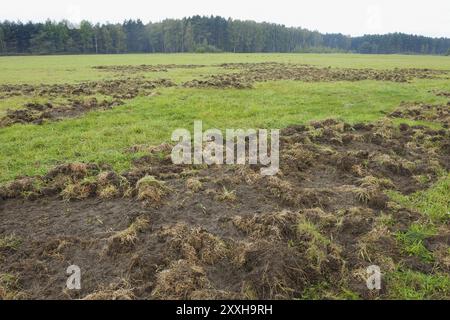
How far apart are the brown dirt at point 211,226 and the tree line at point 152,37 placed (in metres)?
114

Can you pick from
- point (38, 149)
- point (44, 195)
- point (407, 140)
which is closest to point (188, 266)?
point (44, 195)

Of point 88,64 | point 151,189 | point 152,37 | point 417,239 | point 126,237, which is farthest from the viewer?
point 152,37

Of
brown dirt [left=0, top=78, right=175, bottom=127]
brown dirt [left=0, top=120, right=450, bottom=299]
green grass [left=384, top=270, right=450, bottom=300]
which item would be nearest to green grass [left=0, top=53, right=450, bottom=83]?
brown dirt [left=0, top=78, right=175, bottom=127]

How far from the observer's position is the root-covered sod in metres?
6.19

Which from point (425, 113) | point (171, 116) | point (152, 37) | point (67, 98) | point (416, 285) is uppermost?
point (152, 37)

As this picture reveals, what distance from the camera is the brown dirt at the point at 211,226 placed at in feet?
20.3

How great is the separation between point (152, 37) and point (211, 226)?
141025mm

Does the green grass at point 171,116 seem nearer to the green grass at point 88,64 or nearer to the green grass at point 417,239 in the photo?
the green grass at point 417,239

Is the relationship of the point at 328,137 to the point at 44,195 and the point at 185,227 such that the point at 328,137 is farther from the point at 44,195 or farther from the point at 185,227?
the point at 44,195

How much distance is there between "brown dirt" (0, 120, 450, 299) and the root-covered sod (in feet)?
0.09

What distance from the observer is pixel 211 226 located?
7953mm

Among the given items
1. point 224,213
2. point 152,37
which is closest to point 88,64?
point 224,213

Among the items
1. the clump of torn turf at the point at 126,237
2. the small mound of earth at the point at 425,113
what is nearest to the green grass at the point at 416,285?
the clump of torn turf at the point at 126,237

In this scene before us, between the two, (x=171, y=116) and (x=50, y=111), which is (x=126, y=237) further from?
(x=50, y=111)
